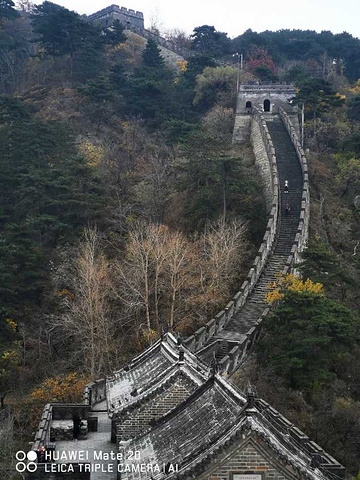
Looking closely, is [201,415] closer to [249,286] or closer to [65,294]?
[249,286]

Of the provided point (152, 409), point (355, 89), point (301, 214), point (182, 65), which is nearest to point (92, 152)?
point (301, 214)

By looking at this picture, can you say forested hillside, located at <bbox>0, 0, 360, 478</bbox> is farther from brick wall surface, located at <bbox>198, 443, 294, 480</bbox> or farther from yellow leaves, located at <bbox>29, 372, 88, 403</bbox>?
brick wall surface, located at <bbox>198, 443, 294, 480</bbox>

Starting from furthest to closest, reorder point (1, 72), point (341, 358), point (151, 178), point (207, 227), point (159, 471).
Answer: point (1, 72) → point (151, 178) → point (207, 227) → point (341, 358) → point (159, 471)

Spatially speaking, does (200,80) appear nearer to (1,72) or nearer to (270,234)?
(1,72)

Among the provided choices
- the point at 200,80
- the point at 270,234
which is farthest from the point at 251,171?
the point at 200,80

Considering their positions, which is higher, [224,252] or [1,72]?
[1,72]
